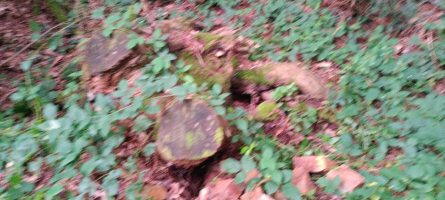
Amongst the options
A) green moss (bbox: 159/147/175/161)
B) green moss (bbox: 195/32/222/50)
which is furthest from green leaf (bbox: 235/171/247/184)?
green moss (bbox: 195/32/222/50)

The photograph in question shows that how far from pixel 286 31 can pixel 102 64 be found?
2.61 meters

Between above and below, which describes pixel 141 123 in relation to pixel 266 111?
above

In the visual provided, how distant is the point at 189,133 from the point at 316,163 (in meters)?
1.12

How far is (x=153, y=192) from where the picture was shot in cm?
265

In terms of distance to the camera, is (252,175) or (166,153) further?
(166,153)

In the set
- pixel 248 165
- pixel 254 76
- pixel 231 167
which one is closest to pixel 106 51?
pixel 254 76

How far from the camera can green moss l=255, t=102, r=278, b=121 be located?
11.0ft

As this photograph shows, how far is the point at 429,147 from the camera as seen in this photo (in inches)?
104

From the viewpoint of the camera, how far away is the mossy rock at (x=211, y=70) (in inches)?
138

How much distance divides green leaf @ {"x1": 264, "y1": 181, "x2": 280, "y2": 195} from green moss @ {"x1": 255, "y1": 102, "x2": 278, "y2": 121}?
1006mm

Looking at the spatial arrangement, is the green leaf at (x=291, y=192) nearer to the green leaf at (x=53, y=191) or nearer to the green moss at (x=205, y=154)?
the green moss at (x=205, y=154)

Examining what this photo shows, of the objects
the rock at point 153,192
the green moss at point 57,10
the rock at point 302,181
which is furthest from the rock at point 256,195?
the green moss at point 57,10

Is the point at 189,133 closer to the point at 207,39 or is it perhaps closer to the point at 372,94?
the point at 207,39

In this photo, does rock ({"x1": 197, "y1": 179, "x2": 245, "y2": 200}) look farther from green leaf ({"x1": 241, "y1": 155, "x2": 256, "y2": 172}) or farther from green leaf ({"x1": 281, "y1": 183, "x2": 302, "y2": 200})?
green leaf ({"x1": 281, "y1": 183, "x2": 302, "y2": 200})
